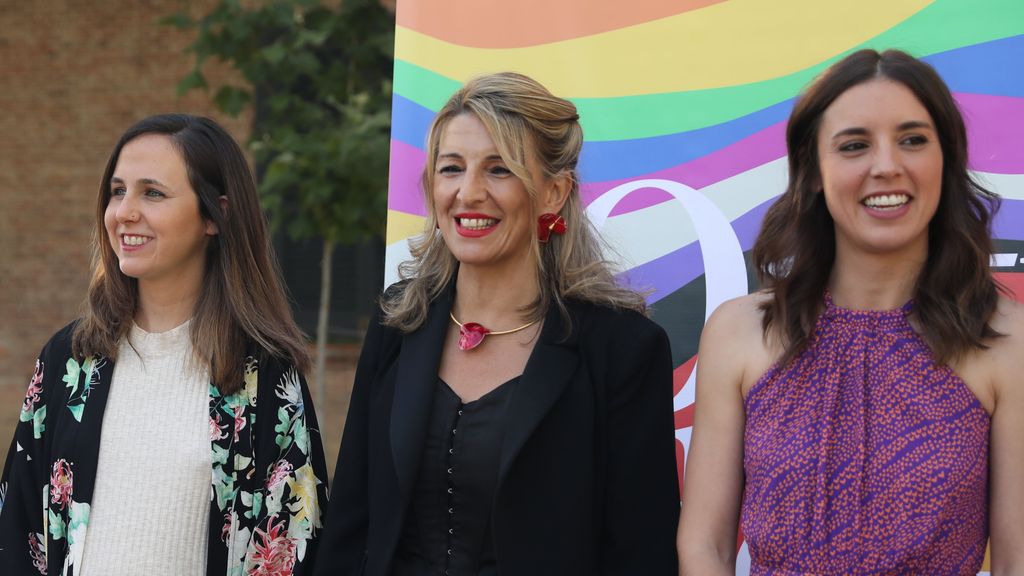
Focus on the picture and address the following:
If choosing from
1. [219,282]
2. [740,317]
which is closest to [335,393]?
[219,282]

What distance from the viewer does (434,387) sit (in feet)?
8.55

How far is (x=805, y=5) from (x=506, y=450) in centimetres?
142

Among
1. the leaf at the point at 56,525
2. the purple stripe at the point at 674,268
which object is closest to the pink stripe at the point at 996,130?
the purple stripe at the point at 674,268

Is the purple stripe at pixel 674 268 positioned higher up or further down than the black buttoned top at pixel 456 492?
higher up

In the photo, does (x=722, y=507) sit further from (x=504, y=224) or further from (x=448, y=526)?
(x=504, y=224)

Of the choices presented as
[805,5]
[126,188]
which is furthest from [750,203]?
[126,188]

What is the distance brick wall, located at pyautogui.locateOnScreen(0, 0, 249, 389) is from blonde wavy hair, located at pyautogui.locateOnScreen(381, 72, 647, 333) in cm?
701

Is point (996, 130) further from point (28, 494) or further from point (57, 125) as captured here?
point (57, 125)

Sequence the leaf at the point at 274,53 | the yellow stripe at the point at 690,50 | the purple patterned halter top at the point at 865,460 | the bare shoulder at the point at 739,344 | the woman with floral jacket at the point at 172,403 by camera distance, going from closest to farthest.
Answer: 1. the purple patterned halter top at the point at 865,460
2. the bare shoulder at the point at 739,344
3. the woman with floral jacket at the point at 172,403
4. the yellow stripe at the point at 690,50
5. the leaf at the point at 274,53

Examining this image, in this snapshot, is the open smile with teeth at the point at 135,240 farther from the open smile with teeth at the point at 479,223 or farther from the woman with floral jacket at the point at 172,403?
the open smile with teeth at the point at 479,223

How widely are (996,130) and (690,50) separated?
2.58 feet

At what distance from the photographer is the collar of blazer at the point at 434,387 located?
8.13 feet

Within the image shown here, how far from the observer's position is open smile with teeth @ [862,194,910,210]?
89.7 inches

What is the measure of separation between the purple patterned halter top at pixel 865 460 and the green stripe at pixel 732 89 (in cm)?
86
